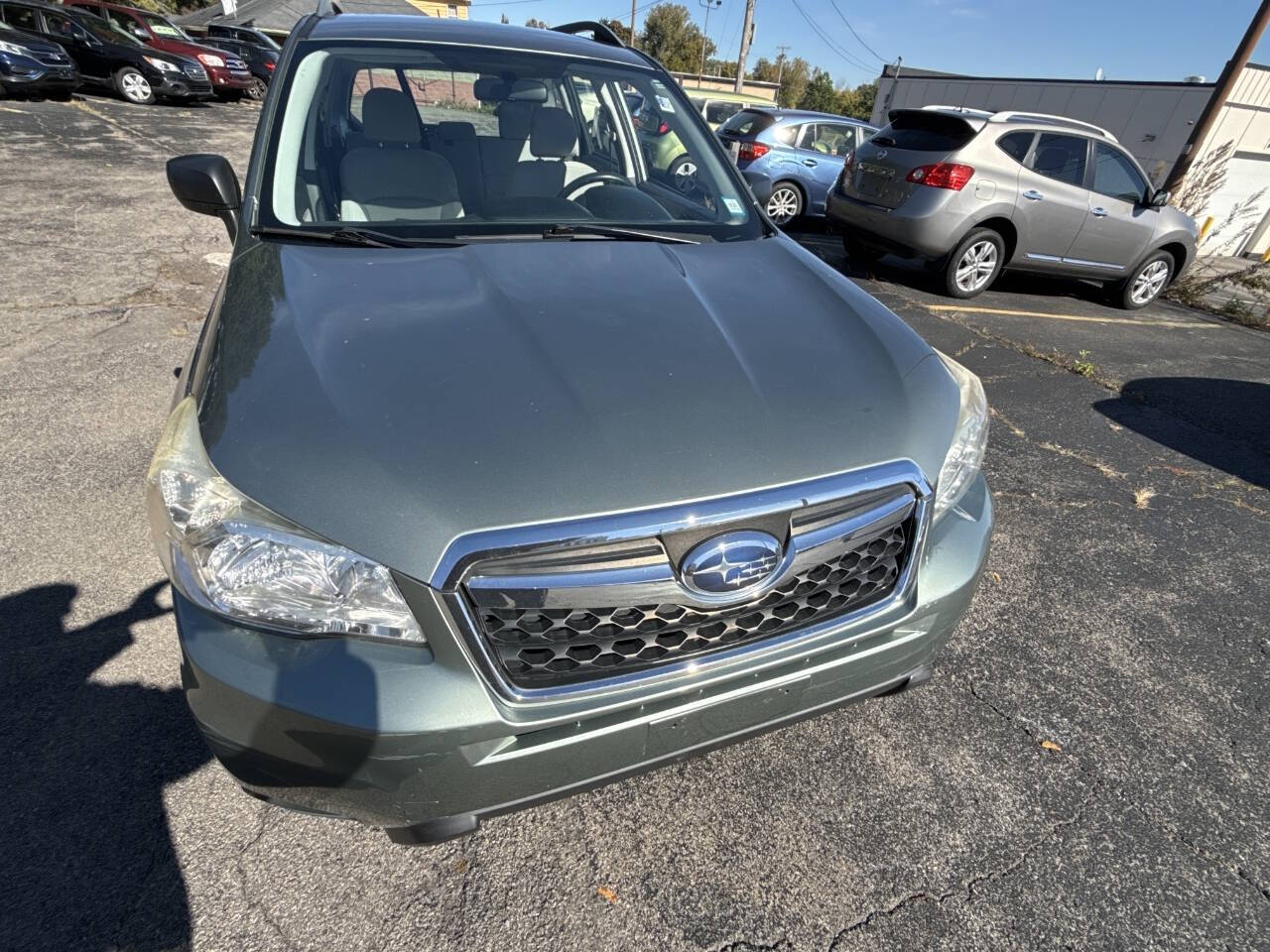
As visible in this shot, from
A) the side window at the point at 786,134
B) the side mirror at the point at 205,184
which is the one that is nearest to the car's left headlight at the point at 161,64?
the side window at the point at 786,134

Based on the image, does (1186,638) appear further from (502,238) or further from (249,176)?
(249,176)

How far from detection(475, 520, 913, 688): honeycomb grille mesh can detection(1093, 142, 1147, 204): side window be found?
762cm

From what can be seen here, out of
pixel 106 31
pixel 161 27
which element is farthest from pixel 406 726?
pixel 161 27

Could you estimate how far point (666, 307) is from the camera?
187 centimetres

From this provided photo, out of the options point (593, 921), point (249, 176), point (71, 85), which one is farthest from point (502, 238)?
point (71, 85)

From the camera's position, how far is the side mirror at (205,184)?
2424 millimetres

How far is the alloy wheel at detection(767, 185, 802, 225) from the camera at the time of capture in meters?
9.76

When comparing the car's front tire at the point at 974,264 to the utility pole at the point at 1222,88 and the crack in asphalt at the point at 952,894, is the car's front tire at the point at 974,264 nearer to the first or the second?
the utility pole at the point at 1222,88

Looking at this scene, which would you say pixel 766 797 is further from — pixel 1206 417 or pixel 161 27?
pixel 161 27

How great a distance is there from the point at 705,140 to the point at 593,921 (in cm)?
283

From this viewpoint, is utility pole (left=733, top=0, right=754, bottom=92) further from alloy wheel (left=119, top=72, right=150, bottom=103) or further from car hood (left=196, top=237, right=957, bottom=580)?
car hood (left=196, top=237, right=957, bottom=580)

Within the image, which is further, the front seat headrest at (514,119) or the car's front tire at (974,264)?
the car's front tire at (974,264)

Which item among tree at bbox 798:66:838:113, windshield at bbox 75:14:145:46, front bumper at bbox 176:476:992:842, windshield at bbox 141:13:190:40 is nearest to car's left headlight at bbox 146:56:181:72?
windshield at bbox 75:14:145:46

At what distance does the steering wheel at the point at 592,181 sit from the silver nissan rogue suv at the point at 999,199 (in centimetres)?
498
